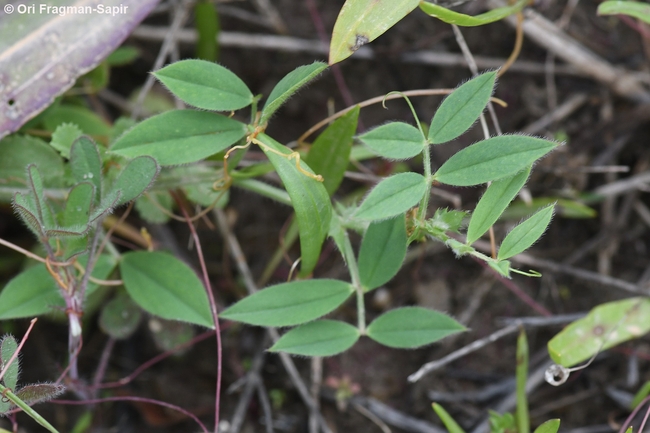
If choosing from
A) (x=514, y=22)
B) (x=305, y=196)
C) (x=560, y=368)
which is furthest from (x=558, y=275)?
(x=305, y=196)

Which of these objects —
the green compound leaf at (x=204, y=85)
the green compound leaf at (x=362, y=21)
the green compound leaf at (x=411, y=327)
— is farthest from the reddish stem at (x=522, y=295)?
the green compound leaf at (x=204, y=85)

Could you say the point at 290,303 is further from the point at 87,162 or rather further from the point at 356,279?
the point at 87,162

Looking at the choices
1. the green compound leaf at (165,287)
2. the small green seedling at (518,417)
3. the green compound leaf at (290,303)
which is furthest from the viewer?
the small green seedling at (518,417)

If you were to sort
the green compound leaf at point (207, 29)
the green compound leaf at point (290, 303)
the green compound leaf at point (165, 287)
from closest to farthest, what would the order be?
the green compound leaf at point (290, 303), the green compound leaf at point (165, 287), the green compound leaf at point (207, 29)

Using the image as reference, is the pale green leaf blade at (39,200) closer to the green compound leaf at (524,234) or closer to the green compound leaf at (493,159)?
the green compound leaf at (493,159)

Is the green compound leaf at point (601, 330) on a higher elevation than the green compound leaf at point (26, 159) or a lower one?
lower

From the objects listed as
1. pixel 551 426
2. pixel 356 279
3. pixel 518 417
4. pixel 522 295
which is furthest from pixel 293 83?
pixel 522 295
